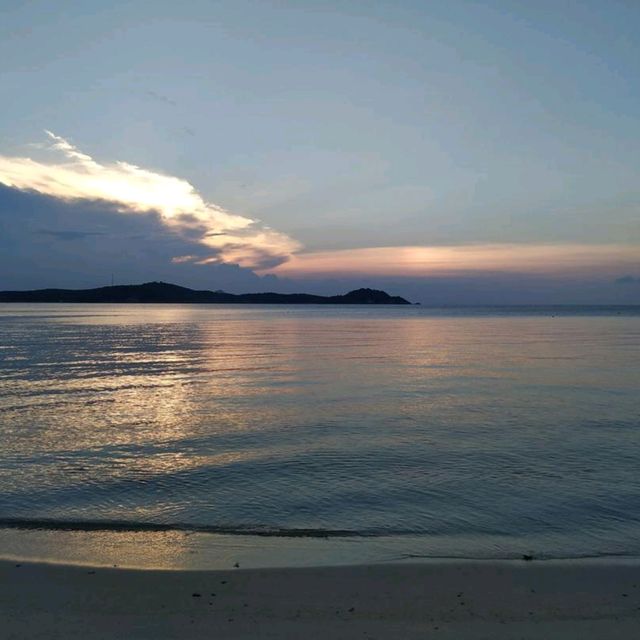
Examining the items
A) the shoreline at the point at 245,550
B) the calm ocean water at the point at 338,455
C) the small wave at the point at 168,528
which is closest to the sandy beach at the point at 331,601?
the shoreline at the point at 245,550

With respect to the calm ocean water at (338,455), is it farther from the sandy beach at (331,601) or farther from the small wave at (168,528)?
the sandy beach at (331,601)

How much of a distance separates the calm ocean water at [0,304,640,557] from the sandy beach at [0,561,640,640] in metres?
1.12

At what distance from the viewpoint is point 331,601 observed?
717cm

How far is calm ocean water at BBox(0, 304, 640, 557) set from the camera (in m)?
10.2

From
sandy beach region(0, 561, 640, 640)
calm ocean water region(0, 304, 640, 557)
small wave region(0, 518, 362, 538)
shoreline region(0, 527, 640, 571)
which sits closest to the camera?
sandy beach region(0, 561, 640, 640)

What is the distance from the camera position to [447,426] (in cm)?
1809

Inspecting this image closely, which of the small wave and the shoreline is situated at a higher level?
the shoreline

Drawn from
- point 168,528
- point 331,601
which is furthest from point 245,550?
point 331,601

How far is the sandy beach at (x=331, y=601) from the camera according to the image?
253 inches

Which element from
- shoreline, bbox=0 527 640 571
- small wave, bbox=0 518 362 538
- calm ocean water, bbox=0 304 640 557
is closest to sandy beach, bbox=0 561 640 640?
shoreline, bbox=0 527 640 571

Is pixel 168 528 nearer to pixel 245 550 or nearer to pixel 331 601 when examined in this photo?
pixel 245 550

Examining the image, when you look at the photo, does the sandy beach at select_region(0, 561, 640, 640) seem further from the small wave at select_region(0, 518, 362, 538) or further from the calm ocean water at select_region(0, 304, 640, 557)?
the small wave at select_region(0, 518, 362, 538)

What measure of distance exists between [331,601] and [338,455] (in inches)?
294

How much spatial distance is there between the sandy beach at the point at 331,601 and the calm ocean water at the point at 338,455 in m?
1.12
